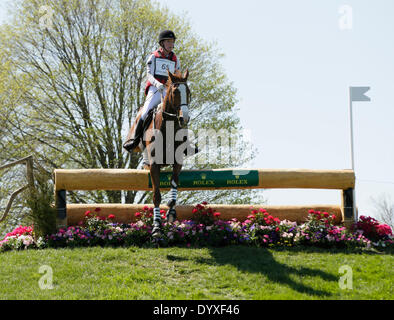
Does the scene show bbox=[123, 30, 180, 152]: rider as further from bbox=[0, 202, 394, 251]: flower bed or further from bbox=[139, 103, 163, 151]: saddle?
bbox=[0, 202, 394, 251]: flower bed

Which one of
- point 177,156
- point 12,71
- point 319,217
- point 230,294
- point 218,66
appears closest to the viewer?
point 230,294

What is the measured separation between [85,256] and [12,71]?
485 inches

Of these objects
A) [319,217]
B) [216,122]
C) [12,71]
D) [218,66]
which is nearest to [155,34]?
[218,66]

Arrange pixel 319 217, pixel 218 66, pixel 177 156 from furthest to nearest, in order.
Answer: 1. pixel 218 66
2. pixel 319 217
3. pixel 177 156

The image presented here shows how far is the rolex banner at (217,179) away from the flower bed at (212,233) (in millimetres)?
698

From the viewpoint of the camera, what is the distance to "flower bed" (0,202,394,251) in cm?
892

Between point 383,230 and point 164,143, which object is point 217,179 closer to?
point 164,143

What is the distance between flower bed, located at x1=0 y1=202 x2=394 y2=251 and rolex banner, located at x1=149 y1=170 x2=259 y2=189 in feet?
2.29

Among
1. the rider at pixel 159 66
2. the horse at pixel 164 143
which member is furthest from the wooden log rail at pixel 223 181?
the rider at pixel 159 66

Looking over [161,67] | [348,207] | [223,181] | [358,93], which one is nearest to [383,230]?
[348,207]

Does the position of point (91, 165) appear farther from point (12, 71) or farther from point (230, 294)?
point (230, 294)

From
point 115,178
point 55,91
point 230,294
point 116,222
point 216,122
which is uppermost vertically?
point 55,91

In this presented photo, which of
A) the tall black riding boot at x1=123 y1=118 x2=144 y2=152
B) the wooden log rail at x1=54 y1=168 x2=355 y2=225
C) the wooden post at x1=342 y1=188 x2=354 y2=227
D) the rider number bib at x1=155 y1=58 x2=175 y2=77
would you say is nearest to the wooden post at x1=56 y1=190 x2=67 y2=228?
the wooden log rail at x1=54 y1=168 x2=355 y2=225

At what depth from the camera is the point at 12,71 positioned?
1706 centimetres
